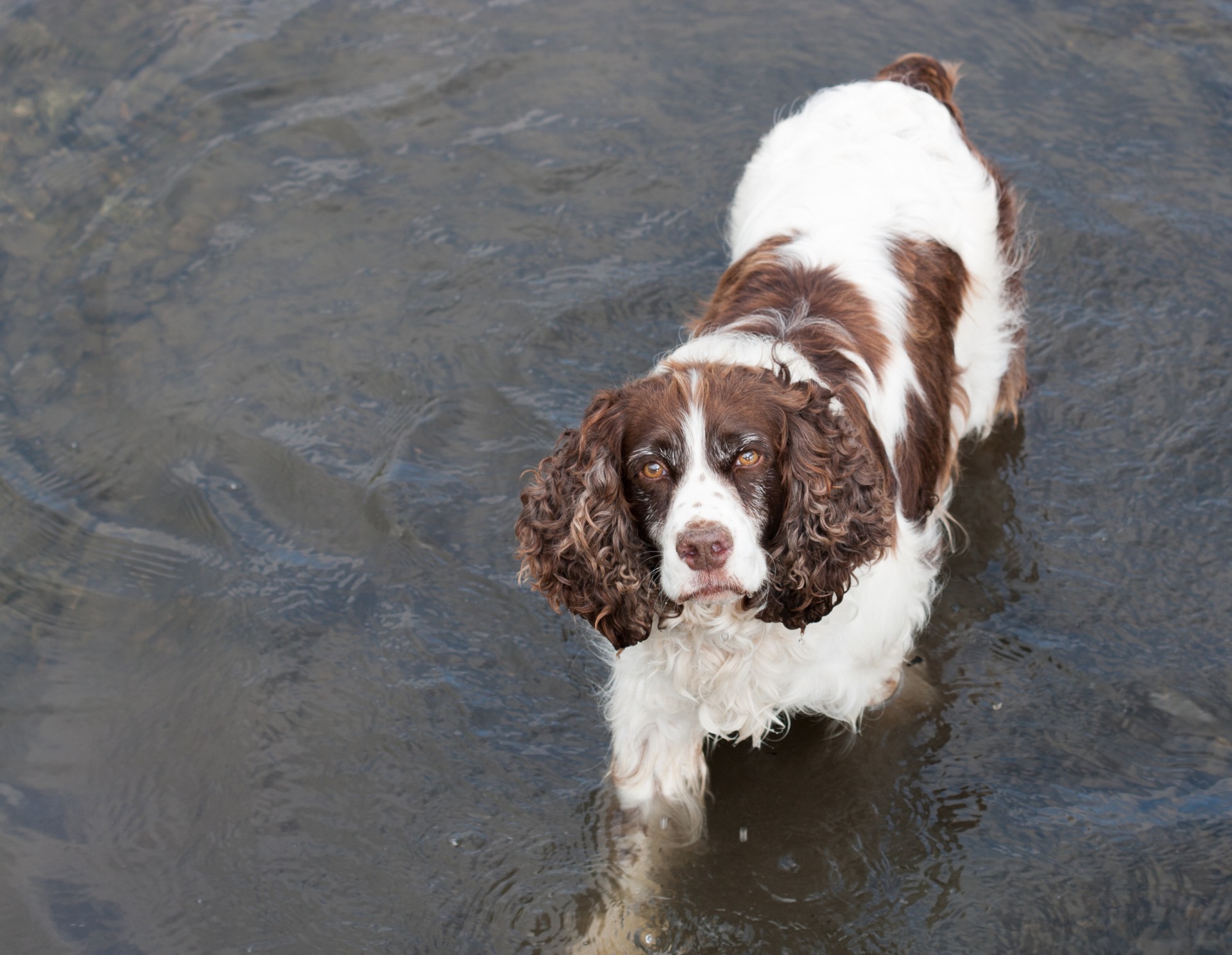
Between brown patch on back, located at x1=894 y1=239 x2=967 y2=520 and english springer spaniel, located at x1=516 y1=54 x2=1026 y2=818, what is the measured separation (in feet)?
0.05

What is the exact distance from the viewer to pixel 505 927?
14.6 ft

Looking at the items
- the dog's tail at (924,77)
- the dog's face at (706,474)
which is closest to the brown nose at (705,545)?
the dog's face at (706,474)

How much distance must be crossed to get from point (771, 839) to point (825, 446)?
1675mm

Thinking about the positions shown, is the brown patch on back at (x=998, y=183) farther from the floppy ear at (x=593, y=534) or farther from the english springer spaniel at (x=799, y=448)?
the floppy ear at (x=593, y=534)

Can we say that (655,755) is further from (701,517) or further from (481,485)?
(481,485)

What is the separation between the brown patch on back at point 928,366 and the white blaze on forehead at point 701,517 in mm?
1113

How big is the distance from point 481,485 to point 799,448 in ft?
8.33

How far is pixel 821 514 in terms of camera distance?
3748mm

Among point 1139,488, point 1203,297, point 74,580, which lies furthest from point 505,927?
point 1203,297

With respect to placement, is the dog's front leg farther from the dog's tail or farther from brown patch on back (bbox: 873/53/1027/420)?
the dog's tail

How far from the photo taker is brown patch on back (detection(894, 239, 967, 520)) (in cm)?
460

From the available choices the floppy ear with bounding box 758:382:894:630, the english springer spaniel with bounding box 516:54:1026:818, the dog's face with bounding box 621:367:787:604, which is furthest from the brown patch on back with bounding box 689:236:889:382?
the dog's face with bounding box 621:367:787:604

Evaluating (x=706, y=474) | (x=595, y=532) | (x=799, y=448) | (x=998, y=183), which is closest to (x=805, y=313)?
(x=799, y=448)

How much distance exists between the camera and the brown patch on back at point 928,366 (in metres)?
4.60
